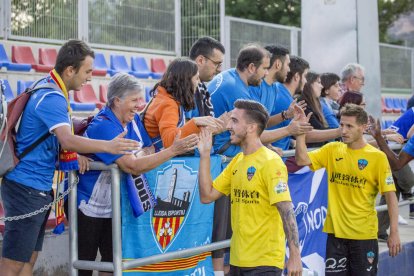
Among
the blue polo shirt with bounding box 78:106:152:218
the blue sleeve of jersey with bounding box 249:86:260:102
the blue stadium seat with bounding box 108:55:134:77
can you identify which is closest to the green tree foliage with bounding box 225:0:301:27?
the blue stadium seat with bounding box 108:55:134:77

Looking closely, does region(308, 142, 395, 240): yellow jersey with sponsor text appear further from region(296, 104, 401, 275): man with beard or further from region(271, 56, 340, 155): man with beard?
region(271, 56, 340, 155): man with beard

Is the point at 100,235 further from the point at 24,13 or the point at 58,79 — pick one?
the point at 24,13

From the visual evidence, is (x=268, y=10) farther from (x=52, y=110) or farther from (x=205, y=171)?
(x=52, y=110)

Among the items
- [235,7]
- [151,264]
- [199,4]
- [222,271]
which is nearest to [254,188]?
[151,264]

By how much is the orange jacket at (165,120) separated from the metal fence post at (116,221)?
56cm

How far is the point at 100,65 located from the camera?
1430cm

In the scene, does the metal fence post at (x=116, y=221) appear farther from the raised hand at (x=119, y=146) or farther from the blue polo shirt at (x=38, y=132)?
the blue polo shirt at (x=38, y=132)

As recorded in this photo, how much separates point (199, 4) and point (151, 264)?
1106 cm

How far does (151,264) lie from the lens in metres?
6.03

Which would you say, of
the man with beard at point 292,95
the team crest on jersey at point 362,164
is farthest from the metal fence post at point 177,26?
the team crest on jersey at point 362,164

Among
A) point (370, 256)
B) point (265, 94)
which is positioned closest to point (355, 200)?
point (370, 256)

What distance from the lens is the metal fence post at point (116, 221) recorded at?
5688 mm

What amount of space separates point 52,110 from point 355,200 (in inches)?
114

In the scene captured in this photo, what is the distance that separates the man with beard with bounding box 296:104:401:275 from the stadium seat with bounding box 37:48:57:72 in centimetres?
643
